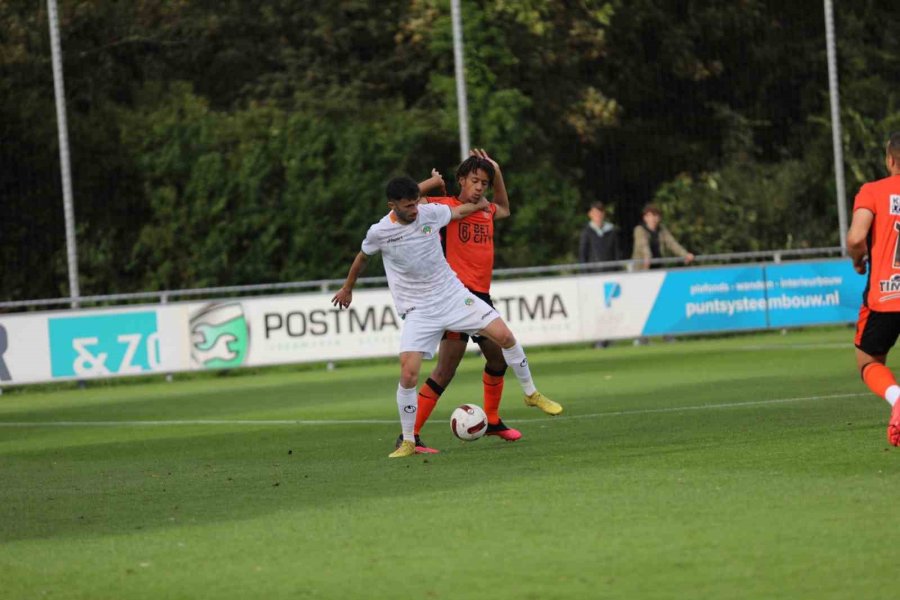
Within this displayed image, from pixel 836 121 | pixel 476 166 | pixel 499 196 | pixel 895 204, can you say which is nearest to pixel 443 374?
pixel 499 196

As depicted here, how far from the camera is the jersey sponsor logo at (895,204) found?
10.9m

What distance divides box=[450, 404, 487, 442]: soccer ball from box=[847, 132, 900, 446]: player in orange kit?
9.62 ft

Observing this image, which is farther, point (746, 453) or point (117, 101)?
point (117, 101)

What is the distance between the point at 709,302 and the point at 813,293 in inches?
69.9

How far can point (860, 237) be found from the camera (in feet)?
35.2

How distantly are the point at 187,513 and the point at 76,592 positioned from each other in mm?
2386

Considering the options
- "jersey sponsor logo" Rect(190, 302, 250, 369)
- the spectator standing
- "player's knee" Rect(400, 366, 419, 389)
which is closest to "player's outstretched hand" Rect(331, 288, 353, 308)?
"player's knee" Rect(400, 366, 419, 389)

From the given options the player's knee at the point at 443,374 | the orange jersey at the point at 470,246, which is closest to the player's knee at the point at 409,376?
the player's knee at the point at 443,374

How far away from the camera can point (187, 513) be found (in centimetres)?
977

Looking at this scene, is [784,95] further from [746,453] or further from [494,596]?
[494,596]

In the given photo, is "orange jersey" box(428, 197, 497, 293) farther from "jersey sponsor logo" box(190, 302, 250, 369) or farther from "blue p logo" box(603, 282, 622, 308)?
"blue p logo" box(603, 282, 622, 308)

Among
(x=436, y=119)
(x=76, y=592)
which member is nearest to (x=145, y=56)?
(x=436, y=119)

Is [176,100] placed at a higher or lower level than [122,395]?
higher

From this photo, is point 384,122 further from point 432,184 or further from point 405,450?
point 405,450
